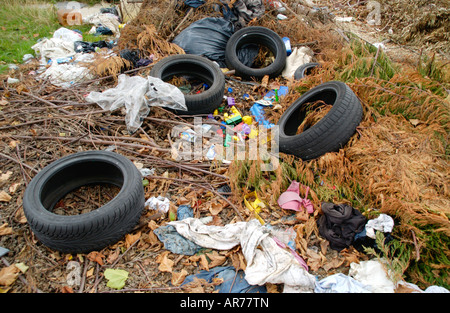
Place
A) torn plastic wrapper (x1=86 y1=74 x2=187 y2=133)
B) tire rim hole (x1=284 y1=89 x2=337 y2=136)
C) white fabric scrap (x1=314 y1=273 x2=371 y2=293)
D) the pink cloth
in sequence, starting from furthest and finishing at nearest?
torn plastic wrapper (x1=86 y1=74 x2=187 y2=133), tire rim hole (x1=284 y1=89 x2=337 y2=136), the pink cloth, white fabric scrap (x1=314 y1=273 x2=371 y2=293)

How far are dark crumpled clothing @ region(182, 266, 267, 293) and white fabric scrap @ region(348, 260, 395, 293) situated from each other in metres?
0.76

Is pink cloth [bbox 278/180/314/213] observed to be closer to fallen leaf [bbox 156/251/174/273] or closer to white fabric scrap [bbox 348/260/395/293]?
white fabric scrap [bbox 348/260/395/293]

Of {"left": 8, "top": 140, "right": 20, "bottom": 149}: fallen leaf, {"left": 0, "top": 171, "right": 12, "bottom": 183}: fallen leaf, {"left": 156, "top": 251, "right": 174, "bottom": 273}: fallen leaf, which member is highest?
{"left": 8, "top": 140, "right": 20, "bottom": 149}: fallen leaf

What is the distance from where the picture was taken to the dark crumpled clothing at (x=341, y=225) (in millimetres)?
2459

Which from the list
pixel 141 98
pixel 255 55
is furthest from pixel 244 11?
pixel 141 98

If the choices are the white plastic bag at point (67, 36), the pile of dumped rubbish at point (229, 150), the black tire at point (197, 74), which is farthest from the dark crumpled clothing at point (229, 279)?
the white plastic bag at point (67, 36)

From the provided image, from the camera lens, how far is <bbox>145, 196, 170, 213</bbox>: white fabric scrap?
285cm

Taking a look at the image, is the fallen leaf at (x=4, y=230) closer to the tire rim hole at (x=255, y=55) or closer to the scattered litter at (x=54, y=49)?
the scattered litter at (x=54, y=49)

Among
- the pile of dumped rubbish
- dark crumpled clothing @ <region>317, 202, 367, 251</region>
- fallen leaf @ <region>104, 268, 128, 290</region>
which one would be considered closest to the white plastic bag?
the pile of dumped rubbish

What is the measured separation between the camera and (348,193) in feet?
9.23

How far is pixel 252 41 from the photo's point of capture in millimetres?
5484

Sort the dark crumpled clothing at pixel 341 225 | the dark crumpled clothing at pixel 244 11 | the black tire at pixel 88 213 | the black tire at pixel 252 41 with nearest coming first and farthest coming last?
the black tire at pixel 88 213, the dark crumpled clothing at pixel 341 225, the black tire at pixel 252 41, the dark crumpled clothing at pixel 244 11

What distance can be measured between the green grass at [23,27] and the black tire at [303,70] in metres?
4.49

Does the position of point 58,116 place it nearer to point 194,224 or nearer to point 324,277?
point 194,224
